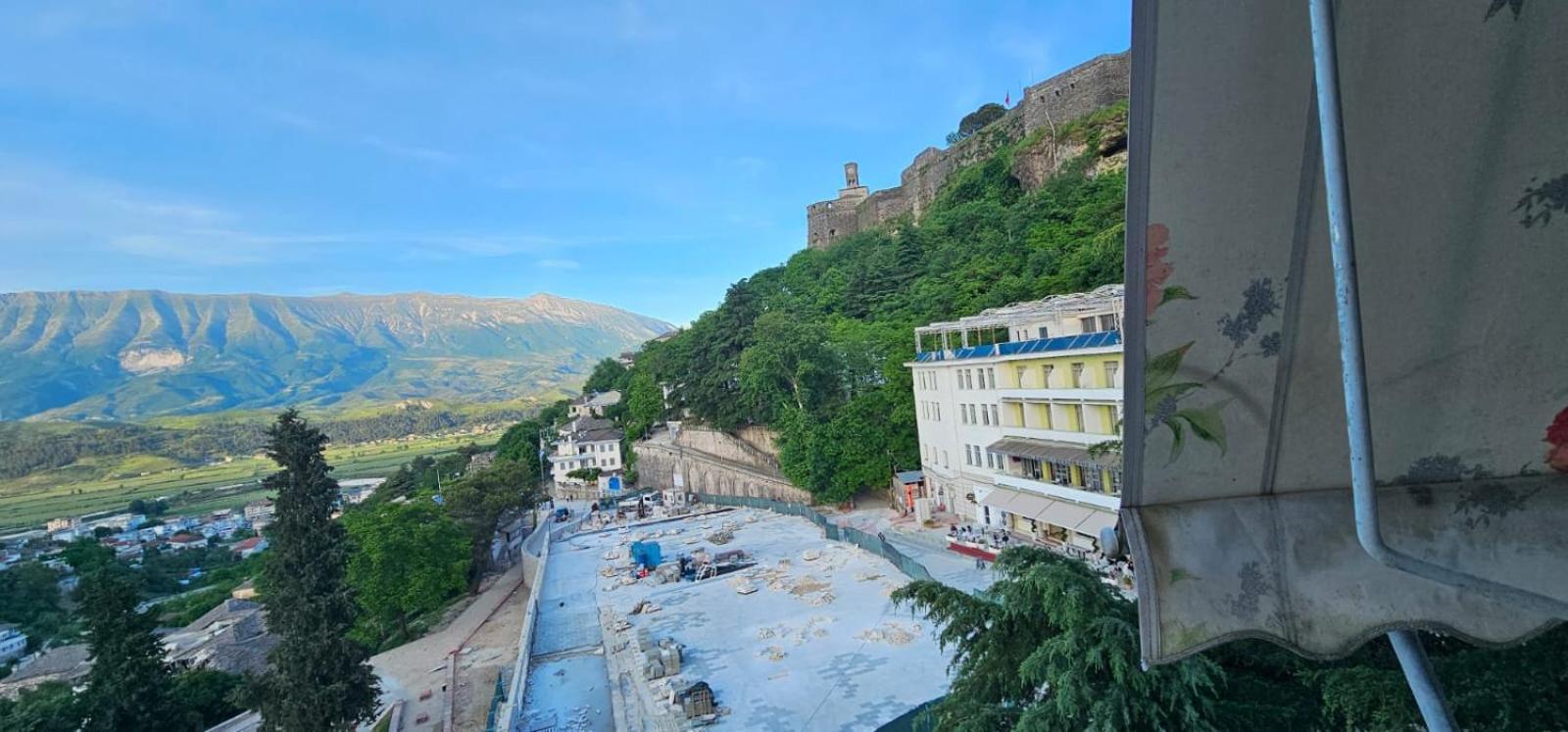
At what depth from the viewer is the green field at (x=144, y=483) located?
3329 inches

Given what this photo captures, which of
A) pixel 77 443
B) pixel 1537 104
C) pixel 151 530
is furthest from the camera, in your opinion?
pixel 77 443

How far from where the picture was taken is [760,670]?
11.6m

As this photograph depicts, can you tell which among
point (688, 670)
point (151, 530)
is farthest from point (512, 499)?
point (151, 530)

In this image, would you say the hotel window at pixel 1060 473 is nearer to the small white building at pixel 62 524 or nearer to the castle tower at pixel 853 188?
the castle tower at pixel 853 188

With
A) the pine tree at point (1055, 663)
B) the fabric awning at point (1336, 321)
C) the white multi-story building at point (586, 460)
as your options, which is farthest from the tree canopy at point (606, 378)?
the fabric awning at point (1336, 321)

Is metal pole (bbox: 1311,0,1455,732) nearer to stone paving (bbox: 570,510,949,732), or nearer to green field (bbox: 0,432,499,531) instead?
stone paving (bbox: 570,510,949,732)

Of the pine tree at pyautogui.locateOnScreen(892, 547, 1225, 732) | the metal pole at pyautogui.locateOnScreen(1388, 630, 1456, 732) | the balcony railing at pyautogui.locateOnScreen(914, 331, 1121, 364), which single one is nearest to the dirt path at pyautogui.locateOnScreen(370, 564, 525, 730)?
the pine tree at pyautogui.locateOnScreen(892, 547, 1225, 732)

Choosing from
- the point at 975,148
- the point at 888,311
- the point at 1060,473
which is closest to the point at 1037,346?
the point at 1060,473

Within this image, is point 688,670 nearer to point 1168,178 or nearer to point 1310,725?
point 1310,725

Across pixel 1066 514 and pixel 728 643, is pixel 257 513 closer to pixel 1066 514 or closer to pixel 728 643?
pixel 728 643

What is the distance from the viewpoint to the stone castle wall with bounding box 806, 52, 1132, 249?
33938 mm

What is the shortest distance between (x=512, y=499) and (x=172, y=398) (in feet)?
730

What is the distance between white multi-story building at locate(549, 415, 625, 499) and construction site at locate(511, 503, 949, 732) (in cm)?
2084

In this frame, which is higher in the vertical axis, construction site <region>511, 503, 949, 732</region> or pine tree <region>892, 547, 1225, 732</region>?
pine tree <region>892, 547, 1225, 732</region>
